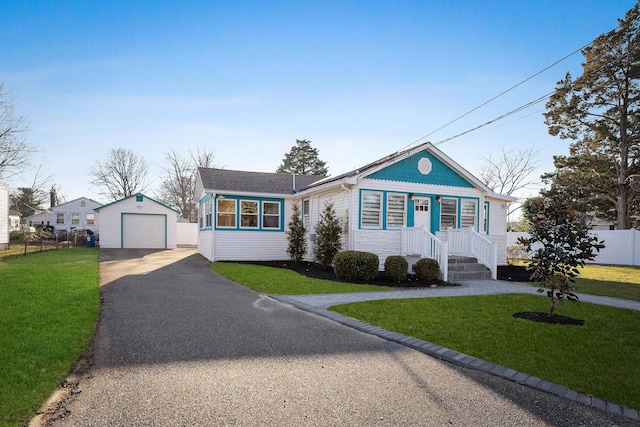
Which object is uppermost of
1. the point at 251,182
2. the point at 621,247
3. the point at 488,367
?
the point at 251,182

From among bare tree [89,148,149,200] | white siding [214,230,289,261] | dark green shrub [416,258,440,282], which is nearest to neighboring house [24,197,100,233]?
bare tree [89,148,149,200]

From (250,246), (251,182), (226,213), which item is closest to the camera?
Answer: (226,213)

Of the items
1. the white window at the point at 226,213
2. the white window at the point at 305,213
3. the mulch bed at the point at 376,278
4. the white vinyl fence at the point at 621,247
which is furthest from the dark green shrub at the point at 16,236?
the white vinyl fence at the point at 621,247

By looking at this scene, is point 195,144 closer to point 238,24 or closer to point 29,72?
point 29,72

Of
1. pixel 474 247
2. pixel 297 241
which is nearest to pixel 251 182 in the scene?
pixel 297 241

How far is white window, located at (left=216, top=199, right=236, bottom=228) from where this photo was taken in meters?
16.7

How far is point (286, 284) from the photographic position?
10.0 metres

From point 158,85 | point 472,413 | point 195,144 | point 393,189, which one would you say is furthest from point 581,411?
point 195,144

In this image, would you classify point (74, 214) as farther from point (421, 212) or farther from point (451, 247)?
point (451, 247)

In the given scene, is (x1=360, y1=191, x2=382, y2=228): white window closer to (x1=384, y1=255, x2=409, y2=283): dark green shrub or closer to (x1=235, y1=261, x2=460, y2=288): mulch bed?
(x1=235, y1=261, x2=460, y2=288): mulch bed

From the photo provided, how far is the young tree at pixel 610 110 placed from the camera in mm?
21484

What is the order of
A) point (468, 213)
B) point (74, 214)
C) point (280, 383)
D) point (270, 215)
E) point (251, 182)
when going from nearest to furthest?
point (280, 383)
point (468, 213)
point (270, 215)
point (251, 182)
point (74, 214)

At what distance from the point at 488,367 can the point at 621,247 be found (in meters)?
19.8

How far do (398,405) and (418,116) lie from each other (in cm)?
1474
